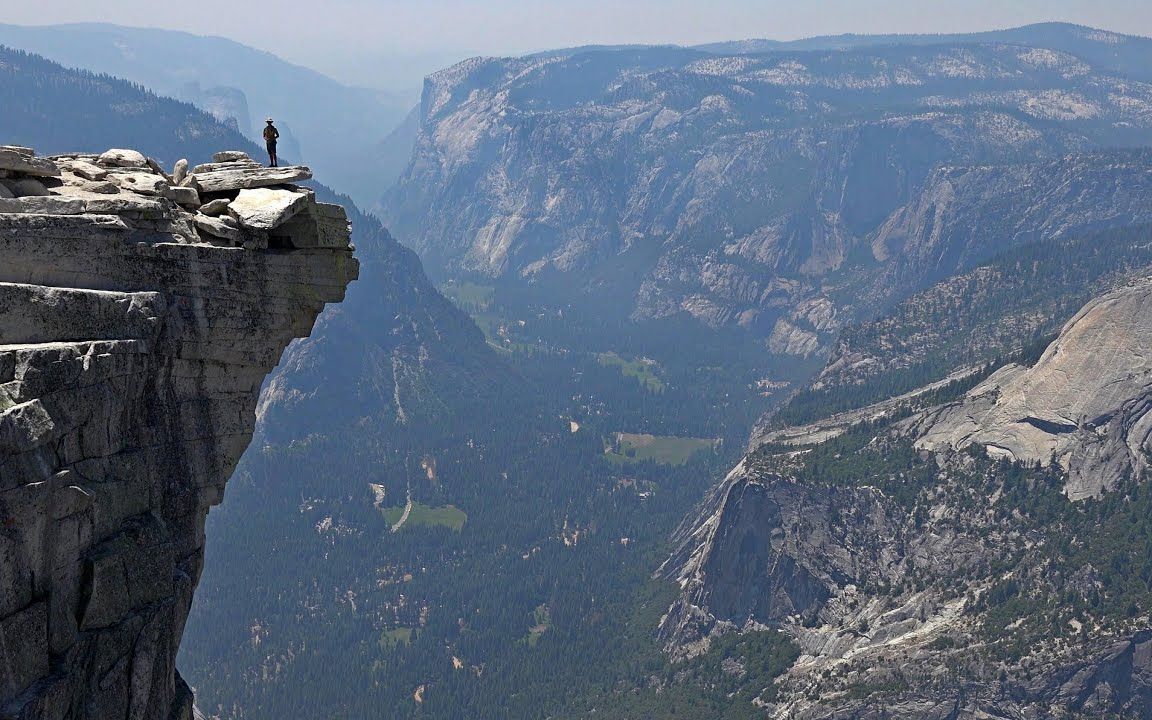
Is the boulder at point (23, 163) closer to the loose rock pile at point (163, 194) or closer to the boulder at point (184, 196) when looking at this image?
the loose rock pile at point (163, 194)

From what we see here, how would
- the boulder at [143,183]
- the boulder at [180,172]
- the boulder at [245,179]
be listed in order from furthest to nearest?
the boulder at [180,172], the boulder at [245,179], the boulder at [143,183]

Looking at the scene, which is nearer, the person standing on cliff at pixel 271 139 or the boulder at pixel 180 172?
the boulder at pixel 180 172

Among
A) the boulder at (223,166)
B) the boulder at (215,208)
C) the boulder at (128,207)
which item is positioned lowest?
the boulder at (215,208)

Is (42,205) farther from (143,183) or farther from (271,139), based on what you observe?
(271,139)

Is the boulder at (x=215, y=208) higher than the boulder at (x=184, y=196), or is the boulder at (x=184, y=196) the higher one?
the boulder at (x=184, y=196)

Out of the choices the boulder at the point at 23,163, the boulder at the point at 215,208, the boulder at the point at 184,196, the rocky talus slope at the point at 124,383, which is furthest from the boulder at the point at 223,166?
the boulder at the point at 23,163

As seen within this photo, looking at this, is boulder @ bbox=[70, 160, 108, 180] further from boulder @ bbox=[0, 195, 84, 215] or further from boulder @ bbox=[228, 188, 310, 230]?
boulder @ bbox=[0, 195, 84, 215]

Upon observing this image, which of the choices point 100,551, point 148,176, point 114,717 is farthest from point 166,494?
point 148,176

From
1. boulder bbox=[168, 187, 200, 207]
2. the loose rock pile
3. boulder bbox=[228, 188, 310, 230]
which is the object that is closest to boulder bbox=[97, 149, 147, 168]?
the loose rock pile
